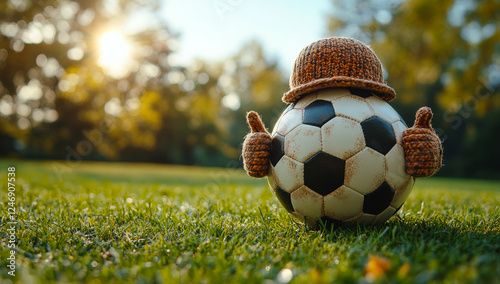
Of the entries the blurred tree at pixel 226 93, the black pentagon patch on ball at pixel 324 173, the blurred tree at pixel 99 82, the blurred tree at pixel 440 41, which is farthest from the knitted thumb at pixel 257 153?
the blurred tree at pixel 226 93

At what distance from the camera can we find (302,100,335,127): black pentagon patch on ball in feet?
7.38

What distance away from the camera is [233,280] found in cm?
145

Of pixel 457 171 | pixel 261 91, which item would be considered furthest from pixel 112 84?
pixel 457 171

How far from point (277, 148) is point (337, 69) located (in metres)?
0.69

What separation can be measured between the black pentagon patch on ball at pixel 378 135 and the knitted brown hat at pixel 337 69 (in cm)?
27

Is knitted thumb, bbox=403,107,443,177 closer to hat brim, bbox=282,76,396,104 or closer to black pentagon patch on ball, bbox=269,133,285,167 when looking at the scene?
hat brim, bbox=282,76,396,104

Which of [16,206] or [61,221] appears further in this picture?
[16,206]

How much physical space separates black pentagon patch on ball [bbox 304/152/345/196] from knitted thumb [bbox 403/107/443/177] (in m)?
0.43

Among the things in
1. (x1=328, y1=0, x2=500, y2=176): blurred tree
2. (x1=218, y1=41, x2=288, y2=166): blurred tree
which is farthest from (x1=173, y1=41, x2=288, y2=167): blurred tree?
(x1=328, y1=0, x2=500, y2=176): blurred tree

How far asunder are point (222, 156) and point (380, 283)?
37713 mm

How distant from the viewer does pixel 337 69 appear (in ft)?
7.80

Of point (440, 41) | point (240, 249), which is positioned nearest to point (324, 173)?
point (240, 249)

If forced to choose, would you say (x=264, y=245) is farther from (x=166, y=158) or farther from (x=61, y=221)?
(x=166, y=158)

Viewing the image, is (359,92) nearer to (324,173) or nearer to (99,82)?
(324,173)
